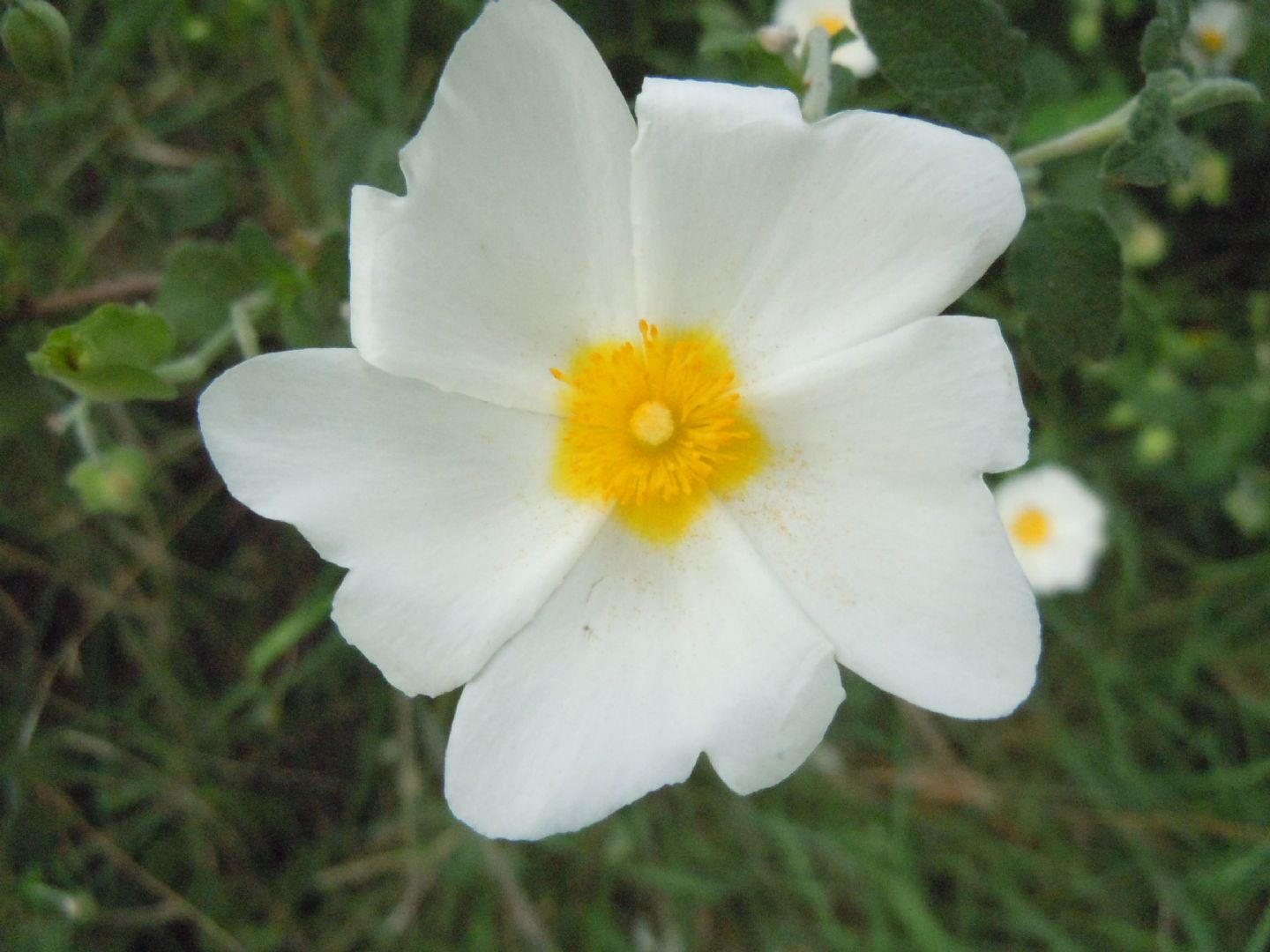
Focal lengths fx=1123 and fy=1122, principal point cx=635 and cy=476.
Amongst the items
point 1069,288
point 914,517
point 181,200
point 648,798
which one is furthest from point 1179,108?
point 648,798

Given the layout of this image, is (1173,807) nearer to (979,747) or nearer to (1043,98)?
(979,747)

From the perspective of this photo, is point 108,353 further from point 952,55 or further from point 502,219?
point 952,55

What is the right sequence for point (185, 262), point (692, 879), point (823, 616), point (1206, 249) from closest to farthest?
point (823, 616) < point (185, 262) < point (692, 879) < point (1206, 249)

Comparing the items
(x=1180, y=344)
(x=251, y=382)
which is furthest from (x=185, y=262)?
(x=1180, y=344)

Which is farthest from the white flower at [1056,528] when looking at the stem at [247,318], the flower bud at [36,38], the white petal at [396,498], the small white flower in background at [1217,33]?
the flower bud at [36,38]

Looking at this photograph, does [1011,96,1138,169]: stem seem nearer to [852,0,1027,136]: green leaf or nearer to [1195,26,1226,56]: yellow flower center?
[852,0,1027,136]: green leaf

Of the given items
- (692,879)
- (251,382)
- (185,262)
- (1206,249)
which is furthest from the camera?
(1206,249)

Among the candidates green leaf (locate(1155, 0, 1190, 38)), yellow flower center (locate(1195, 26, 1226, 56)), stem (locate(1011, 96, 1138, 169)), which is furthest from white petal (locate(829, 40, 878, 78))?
yellow flower center (locate(1195, 26, 1226, 56))
